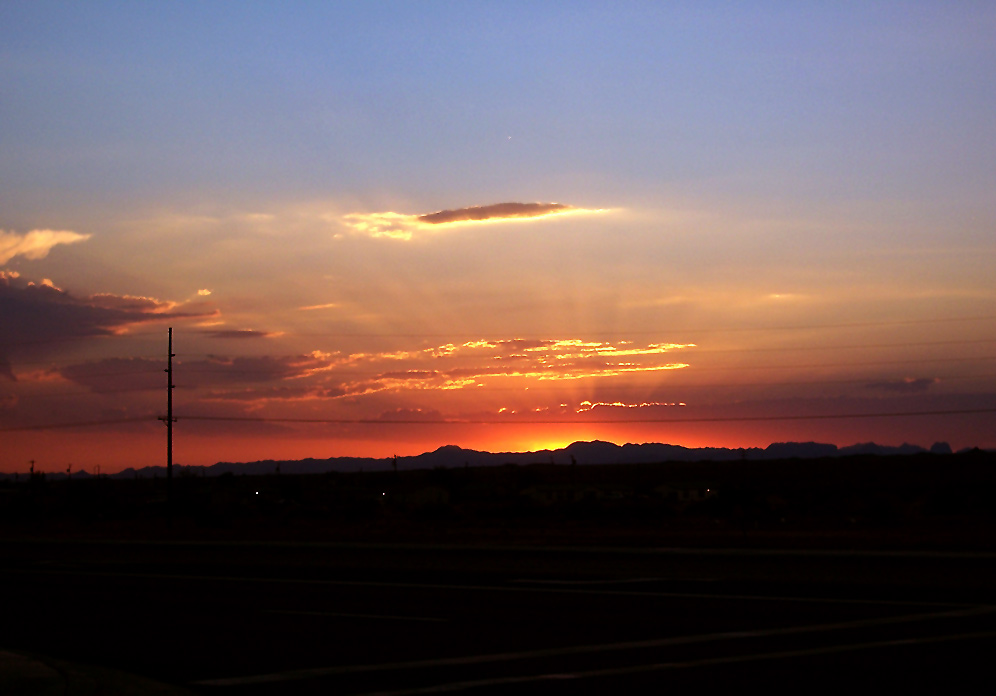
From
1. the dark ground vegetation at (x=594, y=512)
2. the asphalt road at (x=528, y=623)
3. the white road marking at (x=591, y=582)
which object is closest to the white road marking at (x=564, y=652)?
the asphalt road at (x=528, y=623)

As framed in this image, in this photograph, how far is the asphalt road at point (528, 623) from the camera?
11117mm

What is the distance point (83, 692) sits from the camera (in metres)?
10.6

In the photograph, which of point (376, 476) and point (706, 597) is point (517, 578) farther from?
point (376, 476)

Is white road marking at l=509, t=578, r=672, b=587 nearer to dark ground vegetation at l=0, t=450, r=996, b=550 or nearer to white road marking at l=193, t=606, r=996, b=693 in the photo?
white road marking at l=193, t=606, r=996, b=693

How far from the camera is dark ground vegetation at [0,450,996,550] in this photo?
40906mm

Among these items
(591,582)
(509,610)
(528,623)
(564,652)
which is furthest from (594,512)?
(564,652)

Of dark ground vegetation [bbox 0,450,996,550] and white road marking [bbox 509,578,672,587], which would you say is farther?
dark ground vegetation [bbox 0,450,996,550]

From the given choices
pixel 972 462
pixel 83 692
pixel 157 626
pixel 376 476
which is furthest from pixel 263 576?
pixel 376 476

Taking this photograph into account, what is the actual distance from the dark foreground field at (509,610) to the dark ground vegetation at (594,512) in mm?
816

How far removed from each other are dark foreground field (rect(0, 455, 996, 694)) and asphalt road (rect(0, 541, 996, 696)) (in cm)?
6

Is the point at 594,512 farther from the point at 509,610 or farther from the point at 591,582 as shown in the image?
the point at 509,610

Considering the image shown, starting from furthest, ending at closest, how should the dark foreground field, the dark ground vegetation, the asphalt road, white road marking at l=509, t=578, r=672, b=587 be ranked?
the dark ground vegetation, white road marking at l=509, t=578, r=672, b=587, the dark foreground field, the asphalt road

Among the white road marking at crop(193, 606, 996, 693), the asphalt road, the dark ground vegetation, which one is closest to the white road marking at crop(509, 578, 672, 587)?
the asphalt road

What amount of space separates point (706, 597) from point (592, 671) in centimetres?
782
